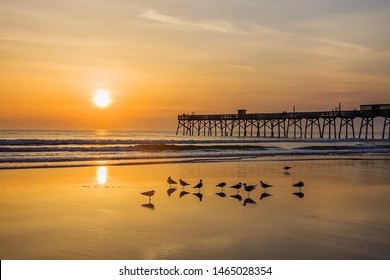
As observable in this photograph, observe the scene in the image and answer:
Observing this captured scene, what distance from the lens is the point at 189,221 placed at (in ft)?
26.9

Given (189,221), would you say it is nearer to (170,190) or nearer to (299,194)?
(170,190)

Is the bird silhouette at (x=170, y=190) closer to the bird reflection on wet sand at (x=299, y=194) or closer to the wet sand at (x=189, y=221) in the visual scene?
the wet sand at (x=189, y=221)

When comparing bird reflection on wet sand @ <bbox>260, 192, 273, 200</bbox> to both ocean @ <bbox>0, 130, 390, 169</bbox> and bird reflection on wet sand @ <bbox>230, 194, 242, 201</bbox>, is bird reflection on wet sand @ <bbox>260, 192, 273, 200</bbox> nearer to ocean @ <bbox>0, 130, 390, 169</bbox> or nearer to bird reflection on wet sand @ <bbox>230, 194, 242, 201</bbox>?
bird reflection on wet sand @ <bbox>230, 194, 242, 201</bbox>

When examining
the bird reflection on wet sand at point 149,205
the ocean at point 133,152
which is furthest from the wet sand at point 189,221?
the ocean at point 133,152

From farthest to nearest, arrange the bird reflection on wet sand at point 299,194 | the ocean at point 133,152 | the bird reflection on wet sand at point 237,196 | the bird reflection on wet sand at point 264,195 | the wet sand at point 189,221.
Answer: the ocean at point 133,152
the bird reflection on wet sand at point 299,194
the bird reflection on wet sand at point 264,195
the bird reflection on wet sand at point 237,196
the wet sand at point 189,221

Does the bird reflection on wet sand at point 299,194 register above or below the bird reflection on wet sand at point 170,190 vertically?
below

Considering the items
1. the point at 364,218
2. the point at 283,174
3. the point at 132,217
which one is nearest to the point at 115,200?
the point at 132,217

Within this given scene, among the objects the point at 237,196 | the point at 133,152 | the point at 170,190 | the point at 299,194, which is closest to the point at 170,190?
the point at 170,190

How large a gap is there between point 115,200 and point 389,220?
5.60m

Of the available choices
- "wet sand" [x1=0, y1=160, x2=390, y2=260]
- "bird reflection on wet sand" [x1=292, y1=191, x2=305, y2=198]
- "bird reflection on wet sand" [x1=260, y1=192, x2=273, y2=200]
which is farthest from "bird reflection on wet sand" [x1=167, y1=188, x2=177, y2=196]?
"bird reflection on wet sand" [x1=292, y1=191, x2=305, y2=198]

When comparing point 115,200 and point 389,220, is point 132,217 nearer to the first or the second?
point 115,200

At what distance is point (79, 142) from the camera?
38969 mm

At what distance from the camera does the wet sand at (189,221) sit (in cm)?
632

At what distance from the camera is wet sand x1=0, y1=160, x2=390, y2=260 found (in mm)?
6324
